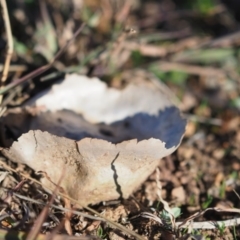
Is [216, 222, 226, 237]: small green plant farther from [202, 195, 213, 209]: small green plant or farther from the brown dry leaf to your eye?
the brown dry leaf

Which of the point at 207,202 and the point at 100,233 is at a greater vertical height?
the point at 100,233

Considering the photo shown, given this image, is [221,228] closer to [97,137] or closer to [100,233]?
[100,233]

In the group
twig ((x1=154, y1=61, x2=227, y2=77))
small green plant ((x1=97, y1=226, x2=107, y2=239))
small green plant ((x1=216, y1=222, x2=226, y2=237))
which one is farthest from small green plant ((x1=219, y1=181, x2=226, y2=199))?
twig ((x1=154, y1=61, x2=227, y2=77))

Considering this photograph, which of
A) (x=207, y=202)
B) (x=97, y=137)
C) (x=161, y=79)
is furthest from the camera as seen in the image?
(x=161, y=79)

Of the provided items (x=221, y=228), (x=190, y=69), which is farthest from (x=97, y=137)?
(x=190, y=69)

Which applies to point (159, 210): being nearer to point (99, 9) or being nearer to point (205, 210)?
point (205, 210)
